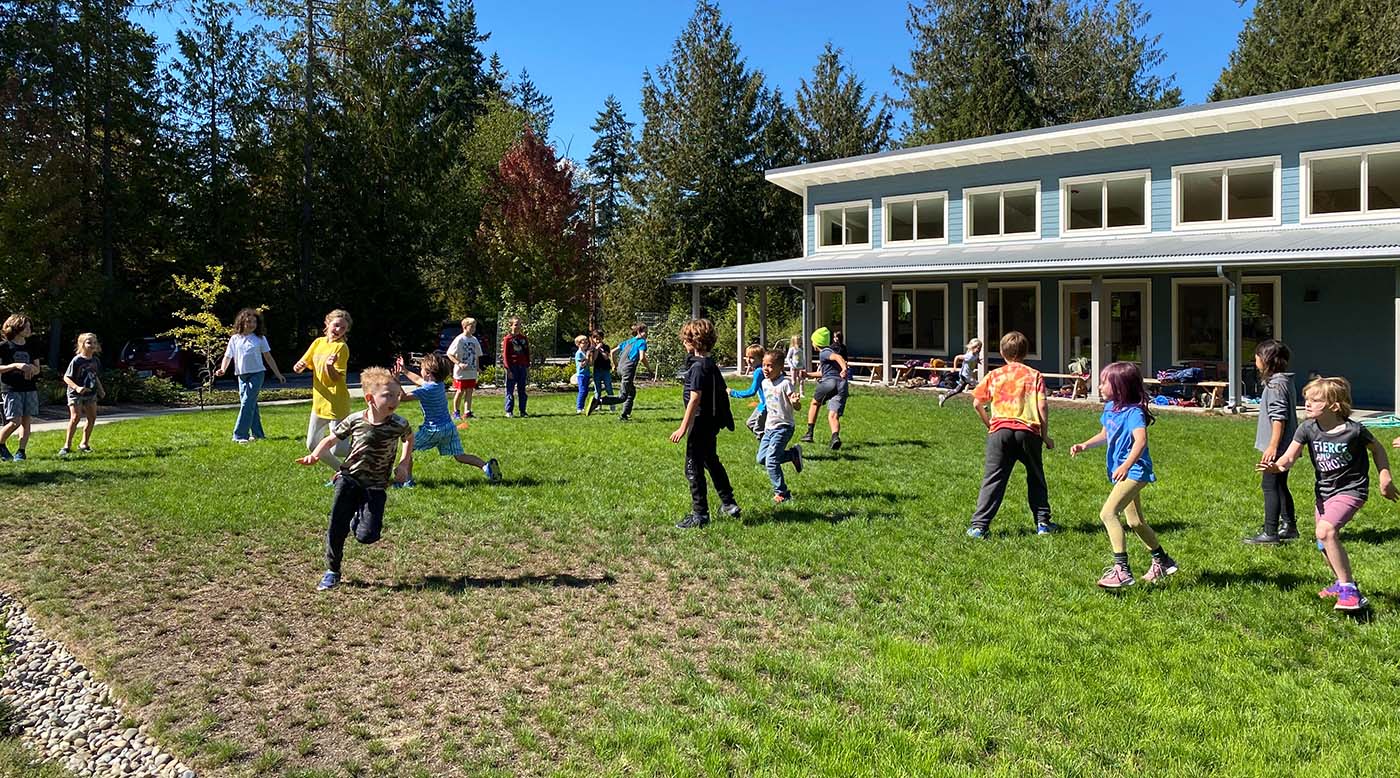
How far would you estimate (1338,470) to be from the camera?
221 inches

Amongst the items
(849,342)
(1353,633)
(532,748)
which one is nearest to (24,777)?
(532,748)

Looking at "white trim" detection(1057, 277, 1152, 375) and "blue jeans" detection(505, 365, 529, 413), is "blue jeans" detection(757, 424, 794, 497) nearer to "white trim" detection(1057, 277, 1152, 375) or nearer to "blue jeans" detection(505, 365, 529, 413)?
"blue jeans" detection(505, 365, 529, 413)

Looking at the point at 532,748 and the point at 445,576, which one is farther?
the point at 445,576

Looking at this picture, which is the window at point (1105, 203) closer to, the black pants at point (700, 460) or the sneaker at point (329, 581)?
the black pants at point (700, 460)

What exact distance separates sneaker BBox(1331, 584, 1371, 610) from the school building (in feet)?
→ 38.7

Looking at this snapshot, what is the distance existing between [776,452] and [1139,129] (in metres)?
15.4

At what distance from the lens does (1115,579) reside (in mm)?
5949

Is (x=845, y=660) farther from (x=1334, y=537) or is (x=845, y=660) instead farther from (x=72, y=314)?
(x=72, y=314)

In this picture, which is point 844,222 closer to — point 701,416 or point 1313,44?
point 701,416

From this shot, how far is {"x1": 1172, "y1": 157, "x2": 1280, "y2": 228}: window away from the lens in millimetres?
18844

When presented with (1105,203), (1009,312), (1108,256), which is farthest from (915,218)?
(1108,256)

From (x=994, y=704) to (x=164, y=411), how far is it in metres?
17.8

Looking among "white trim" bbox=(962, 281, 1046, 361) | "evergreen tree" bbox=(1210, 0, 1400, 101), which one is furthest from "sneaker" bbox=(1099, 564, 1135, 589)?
"evergreen tree" bbox=(1210, 0, 1400, 101)

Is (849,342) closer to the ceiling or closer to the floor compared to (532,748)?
closer to the ceiling
